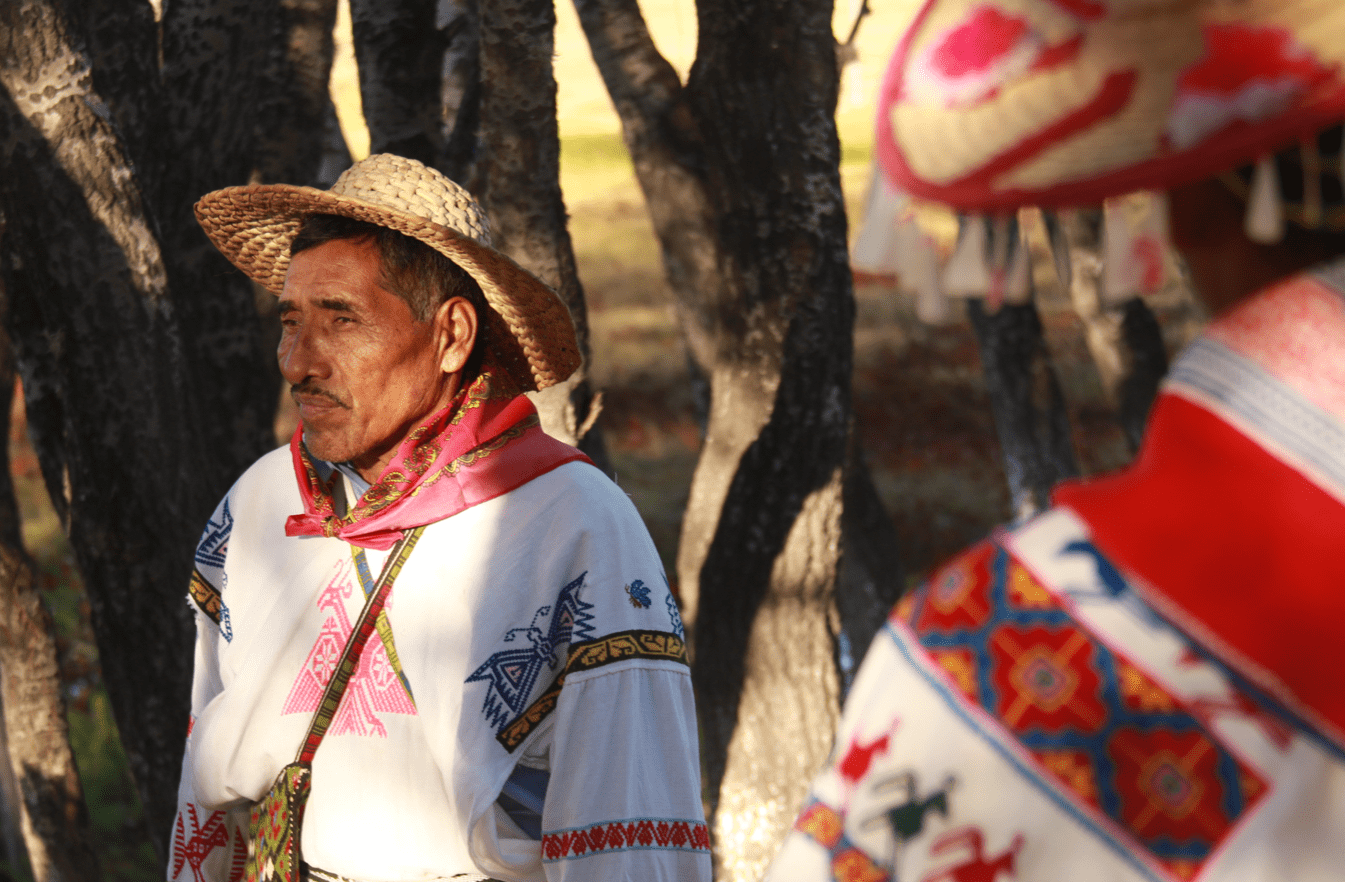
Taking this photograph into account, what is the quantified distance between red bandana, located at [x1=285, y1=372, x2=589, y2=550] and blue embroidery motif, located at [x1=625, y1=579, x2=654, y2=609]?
0.31m

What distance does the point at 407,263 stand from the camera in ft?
9.02

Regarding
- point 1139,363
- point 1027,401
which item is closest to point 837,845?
point 1139,363

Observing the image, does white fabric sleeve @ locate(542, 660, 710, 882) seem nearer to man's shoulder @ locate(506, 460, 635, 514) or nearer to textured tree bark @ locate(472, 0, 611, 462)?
man's shoulder @ locate(506, 460, 635, 514)

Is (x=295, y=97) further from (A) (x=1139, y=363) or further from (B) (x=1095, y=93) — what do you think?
(A) (x=1139, y=363)

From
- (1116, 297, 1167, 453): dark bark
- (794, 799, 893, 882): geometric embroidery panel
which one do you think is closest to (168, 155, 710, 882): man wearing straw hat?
(794, 799, 893, 882): geometric embroidery panel

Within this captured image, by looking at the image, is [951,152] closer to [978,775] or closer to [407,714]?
[978,775]

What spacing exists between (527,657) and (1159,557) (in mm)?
1547

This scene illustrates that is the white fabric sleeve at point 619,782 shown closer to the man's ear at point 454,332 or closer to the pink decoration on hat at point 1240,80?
the man's ear at point 454,332

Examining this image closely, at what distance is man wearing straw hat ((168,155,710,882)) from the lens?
2387 mm

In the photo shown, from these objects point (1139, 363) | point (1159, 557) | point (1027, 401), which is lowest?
point (1027, 401)

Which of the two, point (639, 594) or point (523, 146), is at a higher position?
point (523, 146)

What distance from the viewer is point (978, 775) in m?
1.14

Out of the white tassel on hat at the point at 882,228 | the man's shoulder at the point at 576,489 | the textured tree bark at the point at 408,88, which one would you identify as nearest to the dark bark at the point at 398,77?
the textured tree bark at the point at 408,88

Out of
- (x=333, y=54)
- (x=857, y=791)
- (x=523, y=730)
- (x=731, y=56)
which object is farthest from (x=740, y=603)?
(x=857, y=791)
